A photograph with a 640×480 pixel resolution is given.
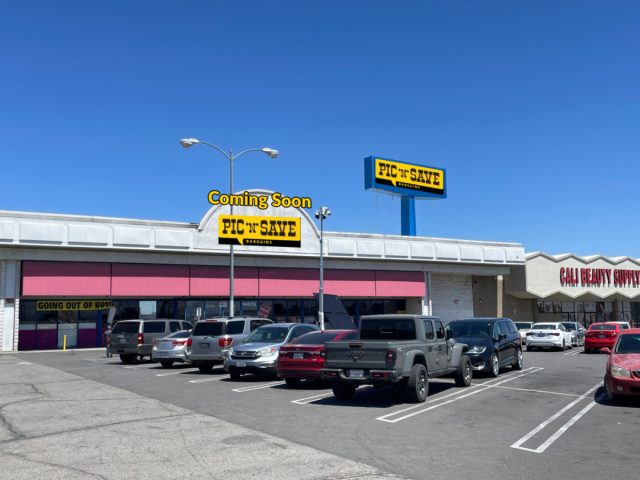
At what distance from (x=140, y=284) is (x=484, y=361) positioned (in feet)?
81.3

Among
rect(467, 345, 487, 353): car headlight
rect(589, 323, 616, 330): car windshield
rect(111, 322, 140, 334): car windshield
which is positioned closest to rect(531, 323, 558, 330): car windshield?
rect(589, 323, 616, 330): car windshield

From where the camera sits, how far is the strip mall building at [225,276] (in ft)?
110

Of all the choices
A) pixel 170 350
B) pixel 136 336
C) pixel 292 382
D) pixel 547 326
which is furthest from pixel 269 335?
pixel 547 326

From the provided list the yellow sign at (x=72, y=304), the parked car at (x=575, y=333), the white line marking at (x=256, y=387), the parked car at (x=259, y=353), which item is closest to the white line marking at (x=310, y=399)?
the white line marking at (x=256, y=387)

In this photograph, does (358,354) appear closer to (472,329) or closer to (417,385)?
(417,385)

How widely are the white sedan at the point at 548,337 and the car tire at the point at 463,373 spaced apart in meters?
16.5

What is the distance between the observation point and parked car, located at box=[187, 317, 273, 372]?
63.8 ft

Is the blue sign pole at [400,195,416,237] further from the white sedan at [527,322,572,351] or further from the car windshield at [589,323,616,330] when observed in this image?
the car windshield at [589,323,616,330]

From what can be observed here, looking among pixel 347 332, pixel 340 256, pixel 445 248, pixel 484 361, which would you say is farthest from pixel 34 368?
pixel 445 248

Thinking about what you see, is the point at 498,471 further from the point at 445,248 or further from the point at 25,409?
the point at 445,248

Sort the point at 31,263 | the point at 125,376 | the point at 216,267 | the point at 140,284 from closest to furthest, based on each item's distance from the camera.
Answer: the point at 125,376 < the point at 31,263 < the point at 140,284 < the point at 216,267

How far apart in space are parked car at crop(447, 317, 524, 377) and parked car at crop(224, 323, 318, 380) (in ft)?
15.9

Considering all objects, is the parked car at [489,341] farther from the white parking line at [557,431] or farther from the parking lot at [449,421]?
the white parking line at [557,431]

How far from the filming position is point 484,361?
17000 mm
